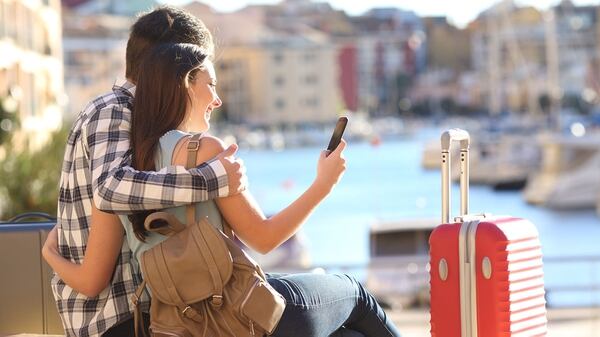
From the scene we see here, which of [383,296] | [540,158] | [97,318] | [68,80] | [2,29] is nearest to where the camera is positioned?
[97,318]

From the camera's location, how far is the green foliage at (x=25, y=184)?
22.4 m

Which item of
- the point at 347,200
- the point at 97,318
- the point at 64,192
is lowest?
the point at 347,200

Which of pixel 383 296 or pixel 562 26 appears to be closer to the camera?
pixel 383 296

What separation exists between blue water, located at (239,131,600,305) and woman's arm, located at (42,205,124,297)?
1547 centimetres

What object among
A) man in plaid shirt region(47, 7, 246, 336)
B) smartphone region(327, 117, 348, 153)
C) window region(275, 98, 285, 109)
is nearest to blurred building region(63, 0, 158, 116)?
window region(275, 98, 285, 109)

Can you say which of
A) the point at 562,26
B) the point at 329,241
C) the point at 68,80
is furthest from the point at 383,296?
the point at 562,26

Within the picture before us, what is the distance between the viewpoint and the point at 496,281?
298cm

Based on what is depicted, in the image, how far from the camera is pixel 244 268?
253 centimetres

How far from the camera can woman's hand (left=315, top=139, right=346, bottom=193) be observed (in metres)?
2.75

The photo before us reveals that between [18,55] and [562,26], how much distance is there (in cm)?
9505

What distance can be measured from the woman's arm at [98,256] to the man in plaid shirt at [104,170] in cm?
4

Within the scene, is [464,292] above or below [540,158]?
above

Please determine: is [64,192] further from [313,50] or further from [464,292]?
[313,50]

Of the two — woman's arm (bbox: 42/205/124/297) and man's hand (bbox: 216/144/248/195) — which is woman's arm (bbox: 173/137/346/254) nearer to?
man's hand (bbox: 216/144/248/195)
